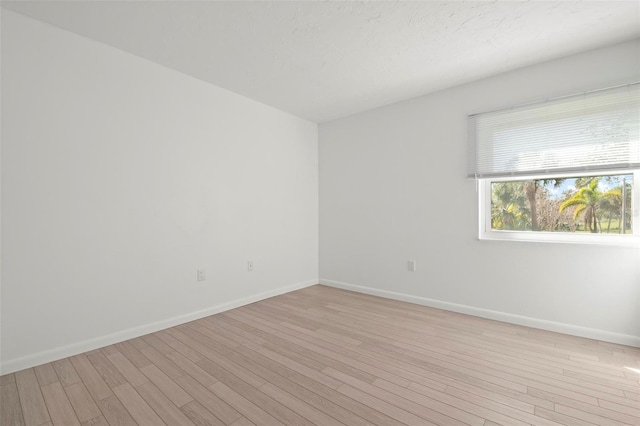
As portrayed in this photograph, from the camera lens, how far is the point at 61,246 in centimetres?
218

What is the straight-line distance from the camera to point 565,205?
8.86 feet

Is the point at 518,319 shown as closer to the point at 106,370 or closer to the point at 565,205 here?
the point at 565,205

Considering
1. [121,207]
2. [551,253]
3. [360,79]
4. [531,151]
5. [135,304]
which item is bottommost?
[135,304]

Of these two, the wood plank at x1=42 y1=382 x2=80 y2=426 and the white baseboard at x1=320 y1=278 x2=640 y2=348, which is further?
the white baseboard at x1=320 y1=278 x2=640 y2=348

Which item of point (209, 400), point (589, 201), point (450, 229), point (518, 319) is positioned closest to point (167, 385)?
point (209, 400)

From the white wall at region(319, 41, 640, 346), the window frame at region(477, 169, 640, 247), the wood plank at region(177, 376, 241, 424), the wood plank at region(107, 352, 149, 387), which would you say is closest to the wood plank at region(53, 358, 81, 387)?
the wood plank at region(107, 352, 149, 387)

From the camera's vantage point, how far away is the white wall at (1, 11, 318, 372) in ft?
6.62

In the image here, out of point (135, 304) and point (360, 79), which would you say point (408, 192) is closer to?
point (360, 79)

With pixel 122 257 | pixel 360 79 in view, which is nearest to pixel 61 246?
pixel 122 257

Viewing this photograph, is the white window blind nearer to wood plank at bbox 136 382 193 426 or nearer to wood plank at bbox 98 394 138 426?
wood plank at bbox 136 382 193 426

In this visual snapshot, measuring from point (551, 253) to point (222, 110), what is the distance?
3677mm

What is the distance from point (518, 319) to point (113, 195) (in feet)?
12.9

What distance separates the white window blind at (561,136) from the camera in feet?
7.65

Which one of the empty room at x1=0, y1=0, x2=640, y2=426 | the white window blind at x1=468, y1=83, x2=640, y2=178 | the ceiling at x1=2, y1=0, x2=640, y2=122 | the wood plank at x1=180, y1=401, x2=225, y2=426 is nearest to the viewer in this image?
the wood plank at x1=180, y1=401, x2=225, y2=426
